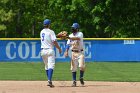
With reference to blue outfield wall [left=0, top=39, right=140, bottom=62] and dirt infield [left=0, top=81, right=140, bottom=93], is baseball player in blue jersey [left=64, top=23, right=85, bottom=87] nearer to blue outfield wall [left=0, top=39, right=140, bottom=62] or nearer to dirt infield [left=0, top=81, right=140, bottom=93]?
dirt infield [left=0, top=81, right=140, bottom=93]

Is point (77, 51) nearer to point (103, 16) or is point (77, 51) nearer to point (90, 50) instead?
point (90, 50)

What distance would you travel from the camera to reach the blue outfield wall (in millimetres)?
31438

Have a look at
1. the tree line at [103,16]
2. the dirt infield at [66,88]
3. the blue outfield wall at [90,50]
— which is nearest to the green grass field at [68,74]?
the dirt infield at [66,88]

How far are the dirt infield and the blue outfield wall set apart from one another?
14.9 m

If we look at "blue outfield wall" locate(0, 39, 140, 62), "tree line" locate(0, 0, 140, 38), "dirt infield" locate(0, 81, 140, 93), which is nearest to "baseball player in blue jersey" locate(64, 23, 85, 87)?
"dirt infield" locate(0, 81, 140, 93)

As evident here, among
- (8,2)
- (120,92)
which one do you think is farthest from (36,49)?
(8,2)

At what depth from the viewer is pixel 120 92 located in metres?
13.9

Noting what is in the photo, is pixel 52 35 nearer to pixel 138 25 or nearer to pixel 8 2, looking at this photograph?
pixel 138 25

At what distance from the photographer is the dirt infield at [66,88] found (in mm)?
14156

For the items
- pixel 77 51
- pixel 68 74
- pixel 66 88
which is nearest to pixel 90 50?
pixel 68 74

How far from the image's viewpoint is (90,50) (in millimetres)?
31844

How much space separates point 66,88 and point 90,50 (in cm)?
1697

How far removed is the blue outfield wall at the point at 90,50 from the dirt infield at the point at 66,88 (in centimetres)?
1487

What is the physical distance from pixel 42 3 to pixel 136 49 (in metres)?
40.0
